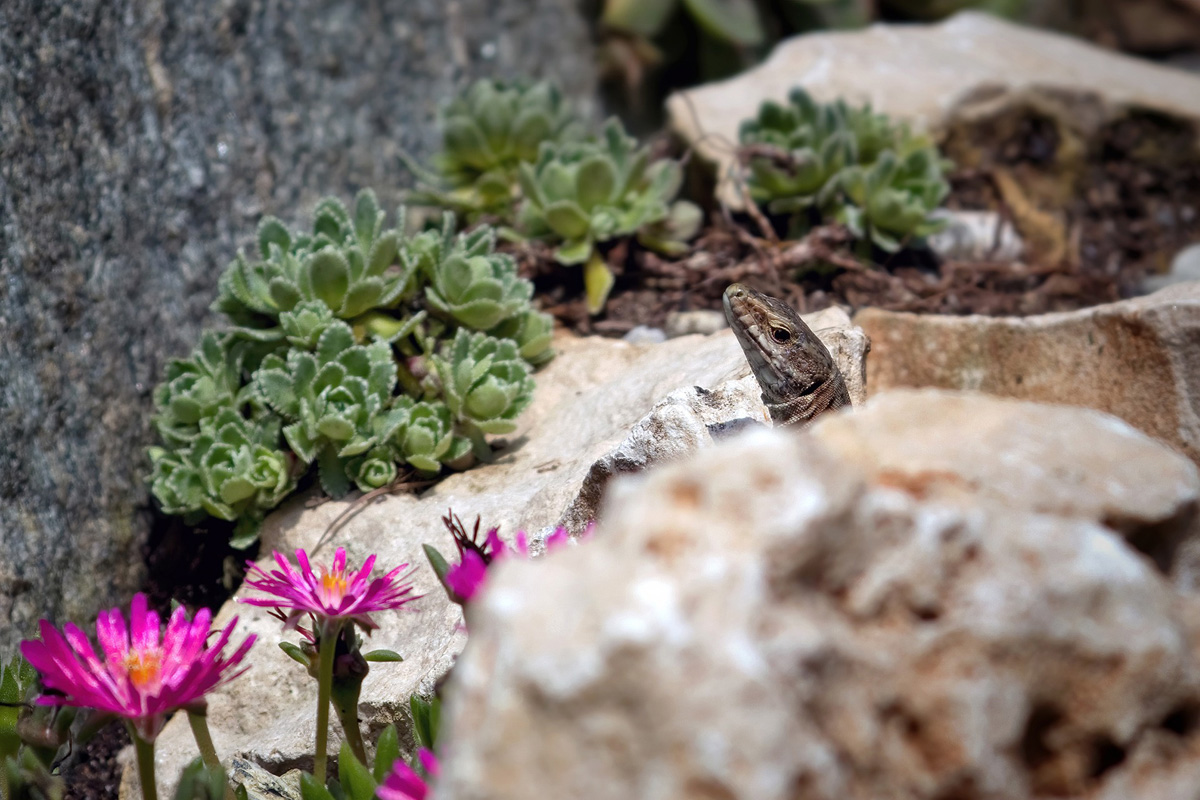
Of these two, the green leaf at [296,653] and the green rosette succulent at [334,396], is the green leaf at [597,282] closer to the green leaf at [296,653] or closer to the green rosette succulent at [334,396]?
the green rosette succulent at [334,396]

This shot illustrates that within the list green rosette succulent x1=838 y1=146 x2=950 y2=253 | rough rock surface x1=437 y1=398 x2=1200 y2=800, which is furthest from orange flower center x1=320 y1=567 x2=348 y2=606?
green rosette succulent x1=838 y1=146 x2=950 y2=253

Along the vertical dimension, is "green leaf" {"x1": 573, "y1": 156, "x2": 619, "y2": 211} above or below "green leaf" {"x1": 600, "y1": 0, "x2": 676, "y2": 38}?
below

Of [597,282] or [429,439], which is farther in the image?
[597,282]

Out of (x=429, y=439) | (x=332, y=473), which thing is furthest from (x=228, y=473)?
(x=429, y=439)

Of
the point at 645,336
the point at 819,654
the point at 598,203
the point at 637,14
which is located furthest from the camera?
the point at 637,14

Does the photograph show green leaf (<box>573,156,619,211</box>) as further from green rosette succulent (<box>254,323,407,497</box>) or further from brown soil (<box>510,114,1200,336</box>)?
green rosette succulent (<box>254,323,407,497</box>)

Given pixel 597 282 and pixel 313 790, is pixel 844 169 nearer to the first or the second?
pixel 597 282

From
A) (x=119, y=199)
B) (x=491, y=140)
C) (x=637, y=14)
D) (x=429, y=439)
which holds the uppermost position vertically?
(x=119, y=199)
